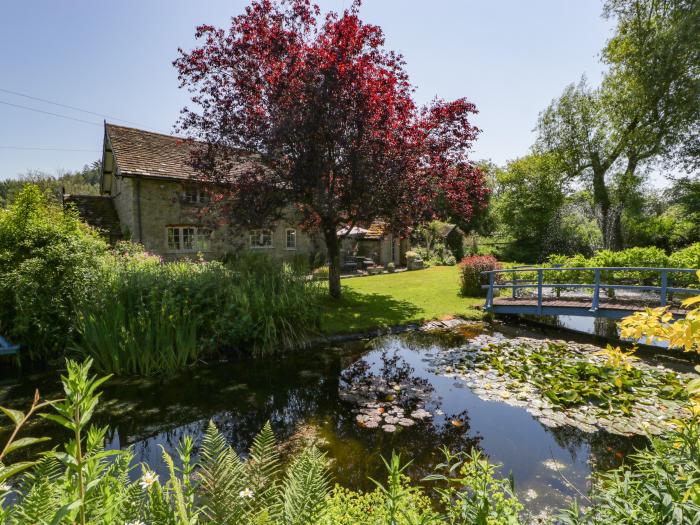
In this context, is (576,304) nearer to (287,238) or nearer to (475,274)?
(475,274)

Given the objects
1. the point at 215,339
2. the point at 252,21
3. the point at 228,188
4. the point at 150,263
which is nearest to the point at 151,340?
the point at 215,339

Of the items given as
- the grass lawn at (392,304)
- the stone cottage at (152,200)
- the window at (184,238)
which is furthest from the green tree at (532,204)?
the window at (184,238)

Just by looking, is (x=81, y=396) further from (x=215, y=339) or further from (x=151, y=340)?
(x=215, y=339)

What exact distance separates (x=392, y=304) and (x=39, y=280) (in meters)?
9.61

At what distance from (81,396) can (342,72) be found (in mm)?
9793

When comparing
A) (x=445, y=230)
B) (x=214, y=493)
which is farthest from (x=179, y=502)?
(x=445, y=230)

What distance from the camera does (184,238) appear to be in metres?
19.1

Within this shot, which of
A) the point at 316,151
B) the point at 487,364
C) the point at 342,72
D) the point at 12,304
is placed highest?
the point at 342,72

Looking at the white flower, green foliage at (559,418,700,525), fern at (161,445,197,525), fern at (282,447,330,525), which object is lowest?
green foliage at (559,418,700,525)

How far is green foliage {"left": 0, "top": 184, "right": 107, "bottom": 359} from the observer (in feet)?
23.2

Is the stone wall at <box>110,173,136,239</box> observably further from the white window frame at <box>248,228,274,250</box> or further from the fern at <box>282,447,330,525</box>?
the fern at <box>282,447,330,525</box>

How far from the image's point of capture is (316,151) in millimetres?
9672

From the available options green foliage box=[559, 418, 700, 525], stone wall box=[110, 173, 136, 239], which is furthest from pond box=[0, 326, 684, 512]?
stone wall box=[110, 173, 136, 239]

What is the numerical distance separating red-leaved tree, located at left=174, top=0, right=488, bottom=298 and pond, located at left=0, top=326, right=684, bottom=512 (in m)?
4.76
